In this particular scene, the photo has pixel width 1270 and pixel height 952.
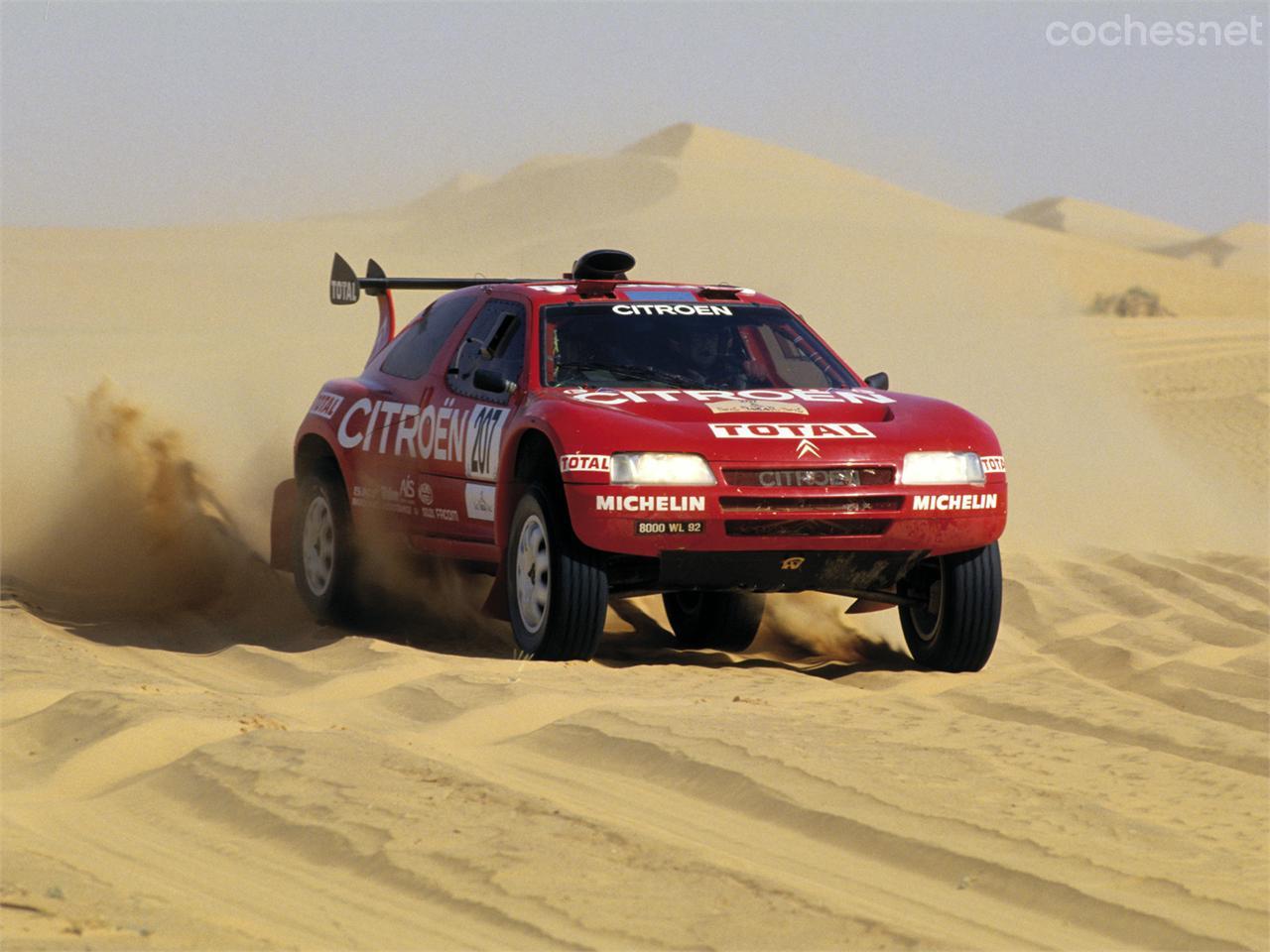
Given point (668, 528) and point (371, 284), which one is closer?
point (668, 528)

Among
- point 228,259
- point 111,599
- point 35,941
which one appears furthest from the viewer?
point 228,259

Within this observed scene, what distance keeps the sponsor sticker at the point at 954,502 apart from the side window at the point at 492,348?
1890 millimetres

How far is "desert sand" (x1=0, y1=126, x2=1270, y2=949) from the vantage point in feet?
15.8

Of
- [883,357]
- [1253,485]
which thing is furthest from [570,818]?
[883,357]

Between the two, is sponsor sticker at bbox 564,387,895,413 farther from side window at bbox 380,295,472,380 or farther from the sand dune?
the sand dune

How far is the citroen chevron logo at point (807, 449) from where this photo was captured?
7.96m

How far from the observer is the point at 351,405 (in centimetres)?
1021

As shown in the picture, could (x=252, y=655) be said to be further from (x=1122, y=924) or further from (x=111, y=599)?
(x=1122, y=924)

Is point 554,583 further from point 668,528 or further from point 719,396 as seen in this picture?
point 719,396

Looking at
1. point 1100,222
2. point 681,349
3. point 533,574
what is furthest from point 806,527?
point 1100,222

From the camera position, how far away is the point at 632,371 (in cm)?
889

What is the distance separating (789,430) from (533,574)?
121 cm

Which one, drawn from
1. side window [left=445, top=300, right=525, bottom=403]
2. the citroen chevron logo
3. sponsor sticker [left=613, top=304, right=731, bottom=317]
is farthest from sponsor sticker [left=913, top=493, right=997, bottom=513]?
side window [left=445, top=300, right=525, bottom=403]

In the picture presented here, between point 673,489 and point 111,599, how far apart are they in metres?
4.52
